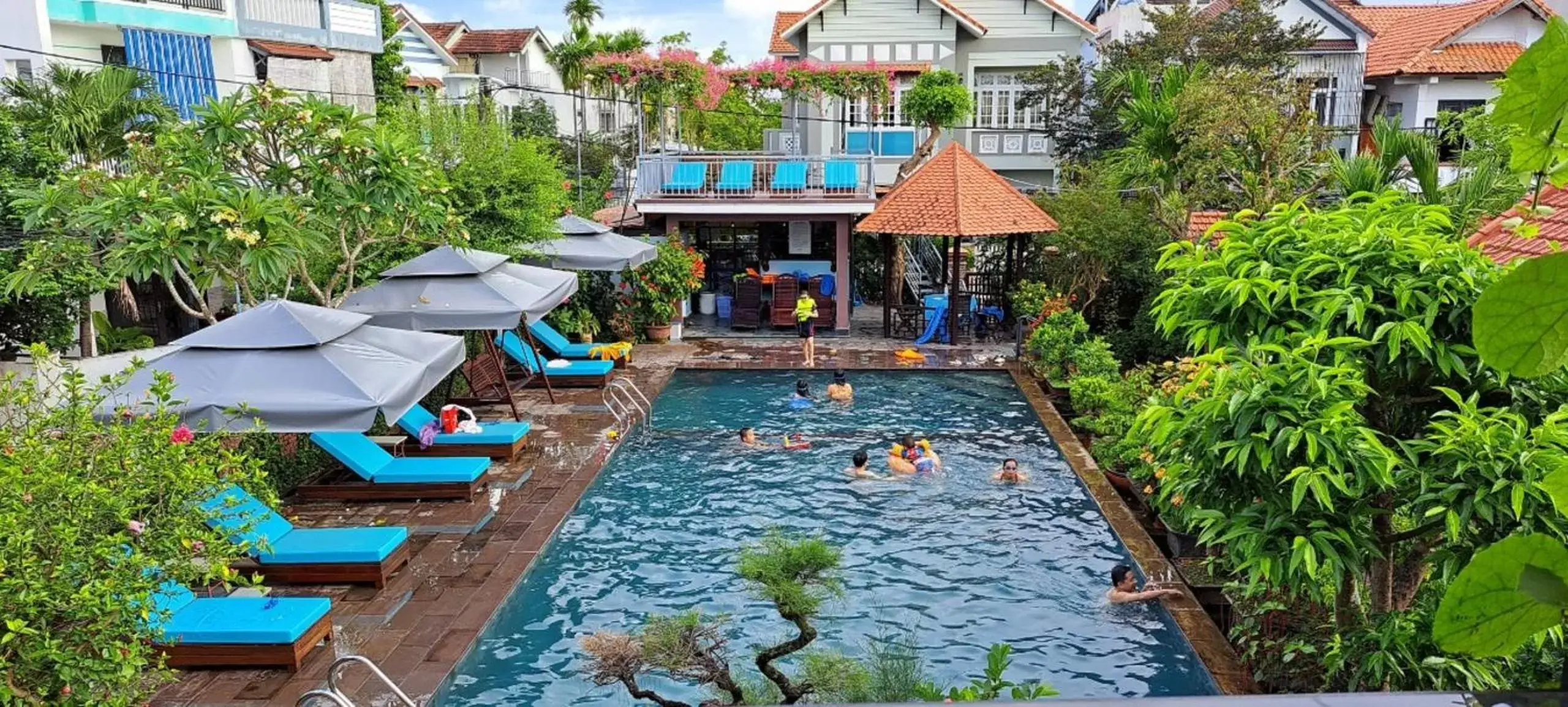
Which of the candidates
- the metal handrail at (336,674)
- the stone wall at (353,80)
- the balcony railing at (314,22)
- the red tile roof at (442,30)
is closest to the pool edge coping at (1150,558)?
the metal handrail at (336,674)

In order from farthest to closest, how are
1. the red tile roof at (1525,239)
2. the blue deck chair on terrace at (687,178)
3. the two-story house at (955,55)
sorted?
the two-story house at (955,55) → the blue deck chair on terrace at (687,178) → the red tile roof at (1525,239)

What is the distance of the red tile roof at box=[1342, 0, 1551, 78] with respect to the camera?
1078 inches

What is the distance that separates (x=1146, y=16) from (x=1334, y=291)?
24207 millimetres

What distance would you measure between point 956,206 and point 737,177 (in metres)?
4.54

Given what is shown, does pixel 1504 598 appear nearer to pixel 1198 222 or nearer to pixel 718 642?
pixel 718 642

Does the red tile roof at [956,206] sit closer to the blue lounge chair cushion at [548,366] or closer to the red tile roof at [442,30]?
the blue lounge chair cushion at [548,366]

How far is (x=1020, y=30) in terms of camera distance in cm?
3281

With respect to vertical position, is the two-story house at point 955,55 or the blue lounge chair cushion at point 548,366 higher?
the two-story house at point 955,55

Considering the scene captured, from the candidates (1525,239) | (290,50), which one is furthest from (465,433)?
(290,50)

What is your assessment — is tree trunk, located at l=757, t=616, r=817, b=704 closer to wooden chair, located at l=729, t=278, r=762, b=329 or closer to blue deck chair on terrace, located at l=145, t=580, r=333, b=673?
blue deck chair on terrace, located at l=145, t=580, r=333, b=673

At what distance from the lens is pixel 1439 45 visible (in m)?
28.1

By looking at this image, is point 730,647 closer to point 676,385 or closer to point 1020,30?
point 676,385

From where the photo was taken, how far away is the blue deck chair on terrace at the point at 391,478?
12.4m

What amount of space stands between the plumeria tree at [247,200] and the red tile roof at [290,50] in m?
7.74
